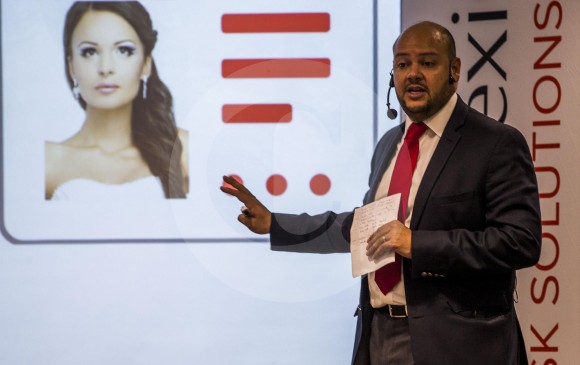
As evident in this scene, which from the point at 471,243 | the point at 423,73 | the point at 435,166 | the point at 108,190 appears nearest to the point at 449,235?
the point at 471,243

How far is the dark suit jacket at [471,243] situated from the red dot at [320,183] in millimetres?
1173

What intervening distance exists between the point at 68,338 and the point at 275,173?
1.16 metres

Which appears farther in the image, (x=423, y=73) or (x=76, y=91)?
(x=76, y=91)

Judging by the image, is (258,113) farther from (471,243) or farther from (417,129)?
(471,243)

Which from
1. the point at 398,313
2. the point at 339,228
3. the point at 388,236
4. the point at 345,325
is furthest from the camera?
the point at 345,325

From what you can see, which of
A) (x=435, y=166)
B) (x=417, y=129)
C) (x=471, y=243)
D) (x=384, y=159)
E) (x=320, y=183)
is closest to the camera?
(x=471, y=243)

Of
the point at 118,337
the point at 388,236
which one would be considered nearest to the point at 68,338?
the point at 118,337

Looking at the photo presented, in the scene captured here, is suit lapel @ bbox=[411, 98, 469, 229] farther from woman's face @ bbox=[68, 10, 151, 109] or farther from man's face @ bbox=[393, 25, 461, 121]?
woman's face @ bbox=[68, 10, 151, 109]

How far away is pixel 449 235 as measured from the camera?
1915 mm

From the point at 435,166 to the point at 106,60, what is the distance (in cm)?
180

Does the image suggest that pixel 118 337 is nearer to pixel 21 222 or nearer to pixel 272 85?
pixel 21 222

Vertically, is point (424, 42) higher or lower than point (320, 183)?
higher

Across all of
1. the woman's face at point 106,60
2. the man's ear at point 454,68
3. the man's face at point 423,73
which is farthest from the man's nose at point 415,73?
the woman's face at point 106,60

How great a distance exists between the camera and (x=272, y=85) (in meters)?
3.21
